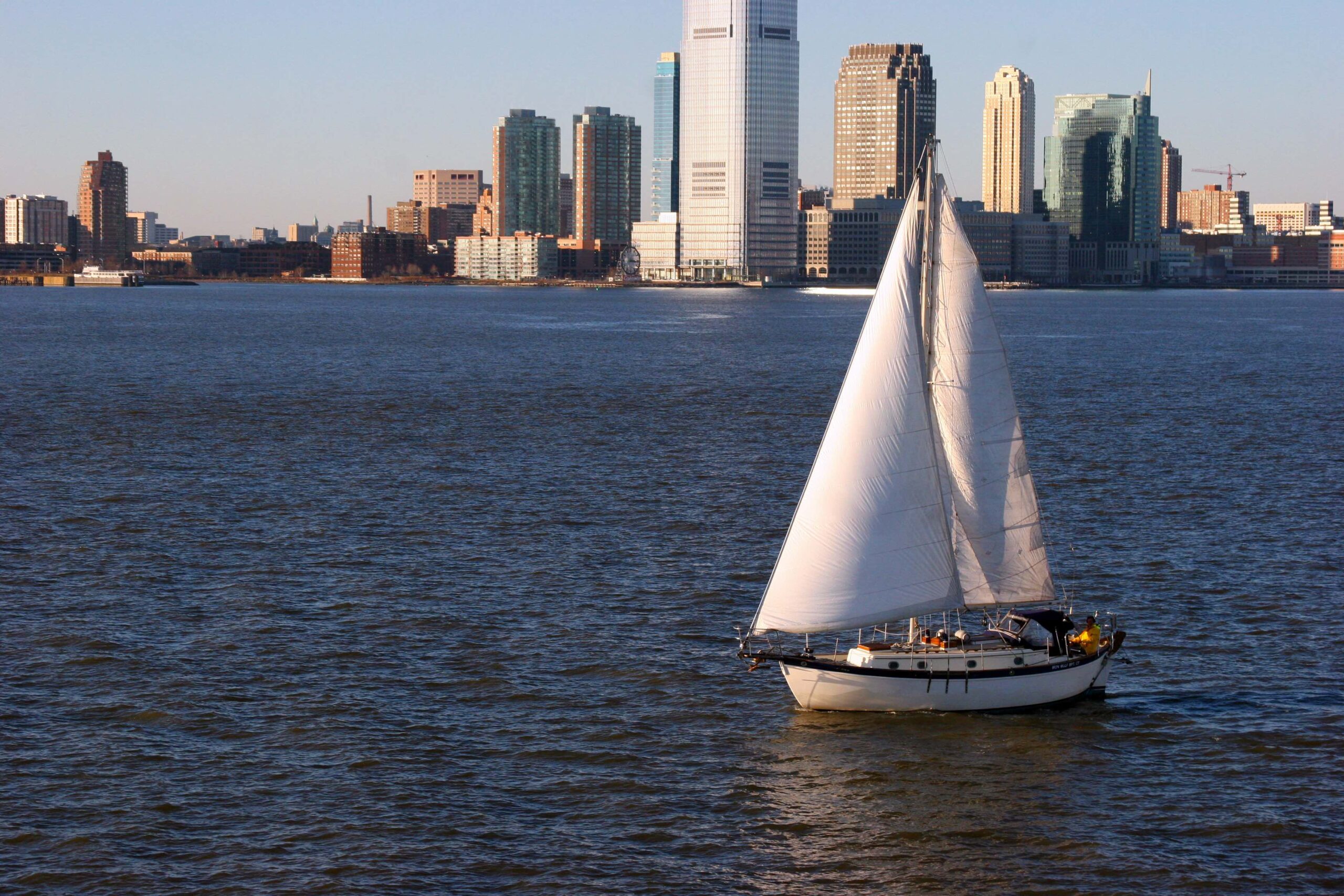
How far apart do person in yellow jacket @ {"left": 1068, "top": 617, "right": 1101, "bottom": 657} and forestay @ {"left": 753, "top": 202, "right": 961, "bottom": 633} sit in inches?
117

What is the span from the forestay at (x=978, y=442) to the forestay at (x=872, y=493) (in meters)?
0.52

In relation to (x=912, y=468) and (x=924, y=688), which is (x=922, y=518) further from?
(x=924, y=688)

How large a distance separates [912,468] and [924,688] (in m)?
3.85

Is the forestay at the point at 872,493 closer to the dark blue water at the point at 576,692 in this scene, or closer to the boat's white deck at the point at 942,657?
the boat's white deck at the point at 942,657

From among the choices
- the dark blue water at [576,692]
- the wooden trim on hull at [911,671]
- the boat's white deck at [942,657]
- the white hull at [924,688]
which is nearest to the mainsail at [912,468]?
the boat's white deck at [942,657]

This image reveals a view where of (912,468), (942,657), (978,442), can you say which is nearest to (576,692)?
(942,657)

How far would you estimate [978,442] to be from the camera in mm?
30438

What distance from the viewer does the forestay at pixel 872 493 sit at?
97.3ft

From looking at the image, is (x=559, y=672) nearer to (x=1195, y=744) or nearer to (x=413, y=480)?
(x=1195, y=744)

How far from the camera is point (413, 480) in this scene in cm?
5806

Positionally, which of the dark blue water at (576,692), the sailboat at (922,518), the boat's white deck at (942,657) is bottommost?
the dark blue water at (576,692)

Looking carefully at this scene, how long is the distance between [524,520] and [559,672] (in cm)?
1675

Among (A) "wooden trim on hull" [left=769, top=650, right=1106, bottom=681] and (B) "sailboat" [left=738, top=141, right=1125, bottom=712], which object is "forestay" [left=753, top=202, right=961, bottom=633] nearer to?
(B) "sailboat" [left=738, top=141, right=1125, bottom=712]

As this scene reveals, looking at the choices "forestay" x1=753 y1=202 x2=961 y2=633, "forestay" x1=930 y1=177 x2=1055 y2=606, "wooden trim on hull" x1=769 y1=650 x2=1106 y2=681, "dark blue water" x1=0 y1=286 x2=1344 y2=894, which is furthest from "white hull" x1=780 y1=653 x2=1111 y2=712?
"forestay" x1=930 y1=177 x2=1055 y2=606
